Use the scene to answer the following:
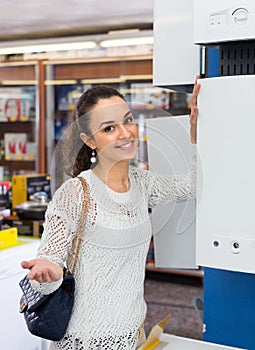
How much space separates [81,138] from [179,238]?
1.65 ft

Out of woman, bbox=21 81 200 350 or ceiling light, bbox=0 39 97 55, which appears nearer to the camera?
woman, bbox=21 81 200 350

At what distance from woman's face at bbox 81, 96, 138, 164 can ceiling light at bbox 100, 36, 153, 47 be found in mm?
3370

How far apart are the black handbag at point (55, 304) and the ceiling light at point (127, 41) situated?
137 inches

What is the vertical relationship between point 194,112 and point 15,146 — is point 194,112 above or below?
above

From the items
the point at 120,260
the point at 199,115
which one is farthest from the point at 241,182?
the point at 120,260

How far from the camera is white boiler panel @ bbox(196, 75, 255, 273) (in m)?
1.19

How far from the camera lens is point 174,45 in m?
1.60

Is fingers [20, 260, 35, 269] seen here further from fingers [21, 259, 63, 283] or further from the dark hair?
the dark hair

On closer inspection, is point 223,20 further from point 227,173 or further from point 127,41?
point 127,41

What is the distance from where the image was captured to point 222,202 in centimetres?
123

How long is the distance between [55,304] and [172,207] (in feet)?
1.65

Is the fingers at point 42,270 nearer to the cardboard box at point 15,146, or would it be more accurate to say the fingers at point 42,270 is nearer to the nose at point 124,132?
the nose at point 124,132

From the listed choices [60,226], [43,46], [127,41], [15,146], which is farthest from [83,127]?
[15,146]

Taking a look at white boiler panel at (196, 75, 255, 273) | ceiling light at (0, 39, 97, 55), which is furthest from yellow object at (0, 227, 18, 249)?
ceiling light at (0, 39, 97, 55)
